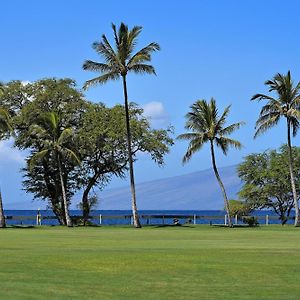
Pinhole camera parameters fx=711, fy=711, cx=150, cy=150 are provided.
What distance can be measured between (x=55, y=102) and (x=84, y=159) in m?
5.87

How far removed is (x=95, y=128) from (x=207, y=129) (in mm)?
10086

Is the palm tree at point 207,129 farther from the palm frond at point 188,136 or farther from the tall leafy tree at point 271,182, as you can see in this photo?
the tall leafy tree at point 271,182

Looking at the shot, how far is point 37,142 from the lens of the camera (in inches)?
2514

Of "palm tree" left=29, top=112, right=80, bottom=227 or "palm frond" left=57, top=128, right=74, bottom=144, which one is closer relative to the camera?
"palm frond" left=57, top=128, right=74, bottom=144

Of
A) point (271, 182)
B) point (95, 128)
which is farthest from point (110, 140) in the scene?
point (271, 182)

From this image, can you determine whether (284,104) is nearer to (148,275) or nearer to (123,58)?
(123,58)

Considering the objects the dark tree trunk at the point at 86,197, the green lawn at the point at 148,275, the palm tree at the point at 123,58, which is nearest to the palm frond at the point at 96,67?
the palm tree at the point at 123,58

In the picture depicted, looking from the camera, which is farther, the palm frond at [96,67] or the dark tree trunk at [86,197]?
the dark tree trunk at [86,197]

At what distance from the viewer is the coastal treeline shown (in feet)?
185

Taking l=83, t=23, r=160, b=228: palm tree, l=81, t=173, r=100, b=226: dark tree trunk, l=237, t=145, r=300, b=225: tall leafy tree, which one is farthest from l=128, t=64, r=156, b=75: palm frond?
l=237, t=145, r=300, b=225: tall leafy tree

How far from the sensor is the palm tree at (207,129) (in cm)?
6028

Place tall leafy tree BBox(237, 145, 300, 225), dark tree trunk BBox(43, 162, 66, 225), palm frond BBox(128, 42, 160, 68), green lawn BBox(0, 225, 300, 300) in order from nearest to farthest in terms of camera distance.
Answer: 1. green lawn BBox(0, 225, 300, 300)
2. palm frond BBox(128, 42, 160, 68)
3. dark tree trunk BBox(43, 162, 66, 225)
4. tall leafy tree BBox(237, 145, 300, 225)

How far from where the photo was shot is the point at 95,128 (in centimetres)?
6322

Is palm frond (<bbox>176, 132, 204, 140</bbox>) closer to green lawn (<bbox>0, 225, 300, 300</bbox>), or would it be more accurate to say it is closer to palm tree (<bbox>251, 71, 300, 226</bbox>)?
palm tree (<bbox>251, 71, 300, 226</bbox>)
